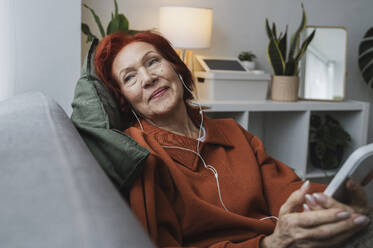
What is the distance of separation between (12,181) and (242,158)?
3.11 feet

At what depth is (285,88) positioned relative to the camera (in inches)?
107

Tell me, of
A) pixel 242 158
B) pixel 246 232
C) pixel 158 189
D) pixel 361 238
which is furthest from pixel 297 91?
pixel 361 238

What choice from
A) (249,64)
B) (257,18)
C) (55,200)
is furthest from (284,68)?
(55,200)

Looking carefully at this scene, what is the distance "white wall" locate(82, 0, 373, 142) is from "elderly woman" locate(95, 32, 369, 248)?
4.44 feet

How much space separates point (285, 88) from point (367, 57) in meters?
0.81

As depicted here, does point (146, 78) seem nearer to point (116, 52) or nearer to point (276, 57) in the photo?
point (116, 52)

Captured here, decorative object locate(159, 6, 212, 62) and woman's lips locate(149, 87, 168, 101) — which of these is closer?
woman's lips locate(149, 87, 168, 101)

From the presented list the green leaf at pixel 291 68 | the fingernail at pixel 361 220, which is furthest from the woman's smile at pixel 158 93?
the green leaf at pixel 291 68

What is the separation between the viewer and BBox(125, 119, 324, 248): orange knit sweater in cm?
103

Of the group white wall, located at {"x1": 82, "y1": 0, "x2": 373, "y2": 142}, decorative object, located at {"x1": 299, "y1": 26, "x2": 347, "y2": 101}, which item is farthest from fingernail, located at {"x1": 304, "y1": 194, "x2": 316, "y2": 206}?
decorative object, located at {"x1": 299, "y1": 26, "x2": 347, "y2": 101}

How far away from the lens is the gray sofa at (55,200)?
1.40 ft

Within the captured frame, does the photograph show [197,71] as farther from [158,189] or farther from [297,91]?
[158,189]

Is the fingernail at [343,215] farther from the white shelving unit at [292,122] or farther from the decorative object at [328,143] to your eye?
the decorative object at [328,143]

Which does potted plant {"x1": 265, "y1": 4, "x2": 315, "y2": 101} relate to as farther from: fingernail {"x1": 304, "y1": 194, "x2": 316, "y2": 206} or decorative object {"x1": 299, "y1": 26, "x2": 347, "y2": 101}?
fingernail {"x1": 304, "y1": 194, "x2": 316, "y2": 206}
